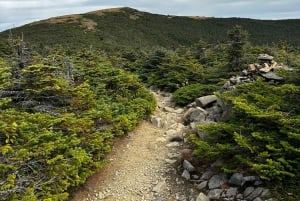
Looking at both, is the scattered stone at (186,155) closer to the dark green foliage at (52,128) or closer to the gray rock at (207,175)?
the gray rock at (207,175)

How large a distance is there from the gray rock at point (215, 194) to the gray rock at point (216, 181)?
0.56ft

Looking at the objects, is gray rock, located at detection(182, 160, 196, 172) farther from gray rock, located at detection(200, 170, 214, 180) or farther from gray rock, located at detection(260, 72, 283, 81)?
gray rock, located at detection(260, 72, 283, 81)

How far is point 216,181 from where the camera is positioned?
28.0 feet

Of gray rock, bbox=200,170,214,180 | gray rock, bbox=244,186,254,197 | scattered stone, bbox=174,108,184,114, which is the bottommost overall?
scattered stone, bbox=174,108,184,114

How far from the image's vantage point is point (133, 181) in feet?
A: 31.0

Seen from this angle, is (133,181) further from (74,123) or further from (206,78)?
(206,78)

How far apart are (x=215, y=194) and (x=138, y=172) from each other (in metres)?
2.45

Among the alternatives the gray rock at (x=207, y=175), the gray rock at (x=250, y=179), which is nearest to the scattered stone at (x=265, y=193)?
the gray rock at (x=250, y=179)

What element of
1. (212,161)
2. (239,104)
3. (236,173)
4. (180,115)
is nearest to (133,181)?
(212,161)

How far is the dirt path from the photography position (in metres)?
8.88

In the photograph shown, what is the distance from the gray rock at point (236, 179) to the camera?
26.6 ft

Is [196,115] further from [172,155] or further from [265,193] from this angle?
[265,193]

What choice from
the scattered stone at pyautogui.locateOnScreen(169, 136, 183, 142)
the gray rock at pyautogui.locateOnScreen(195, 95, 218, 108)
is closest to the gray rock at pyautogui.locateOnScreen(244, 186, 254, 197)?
the scattered stone at pyautogui.locateOnScreen(169, 136, 183, 142)

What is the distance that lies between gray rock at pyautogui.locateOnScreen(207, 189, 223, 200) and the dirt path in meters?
0.84
